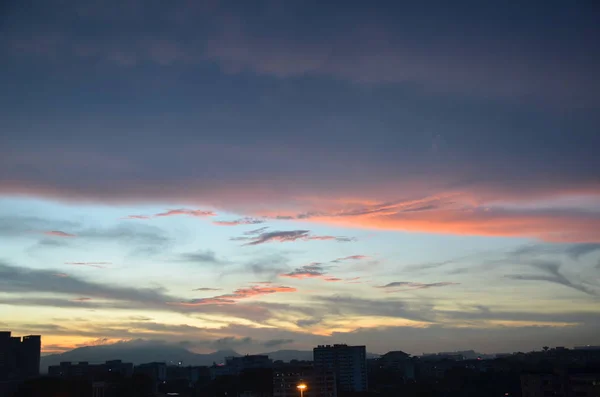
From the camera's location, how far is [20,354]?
531 ft

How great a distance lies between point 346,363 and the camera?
150 meters

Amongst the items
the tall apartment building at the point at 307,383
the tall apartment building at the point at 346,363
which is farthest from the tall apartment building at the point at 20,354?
the tall apartment building at the point at 307,383

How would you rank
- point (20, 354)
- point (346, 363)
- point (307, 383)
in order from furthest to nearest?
point (20, 354)
point (346, 363)
point (307, 383)

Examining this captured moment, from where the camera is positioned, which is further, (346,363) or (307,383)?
(346,363)

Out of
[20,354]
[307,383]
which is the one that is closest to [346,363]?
[307,383]

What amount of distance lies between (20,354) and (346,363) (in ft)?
303

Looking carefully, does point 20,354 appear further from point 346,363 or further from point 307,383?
point 307,383

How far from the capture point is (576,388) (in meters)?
56.4

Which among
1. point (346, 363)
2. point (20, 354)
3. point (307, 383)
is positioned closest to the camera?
point (307, 383)

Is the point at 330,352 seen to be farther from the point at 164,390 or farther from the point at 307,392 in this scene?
the point at 307,392

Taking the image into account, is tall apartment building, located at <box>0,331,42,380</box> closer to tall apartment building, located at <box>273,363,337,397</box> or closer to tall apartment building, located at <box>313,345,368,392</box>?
tall apartment building, located at <box>313,345,368,392</box>

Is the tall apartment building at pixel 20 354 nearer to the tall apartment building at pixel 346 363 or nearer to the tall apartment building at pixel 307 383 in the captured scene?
the tall apartment building at pixel 346 363

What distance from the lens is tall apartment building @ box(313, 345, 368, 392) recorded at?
145812 mm

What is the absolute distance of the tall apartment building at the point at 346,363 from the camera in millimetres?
145812
